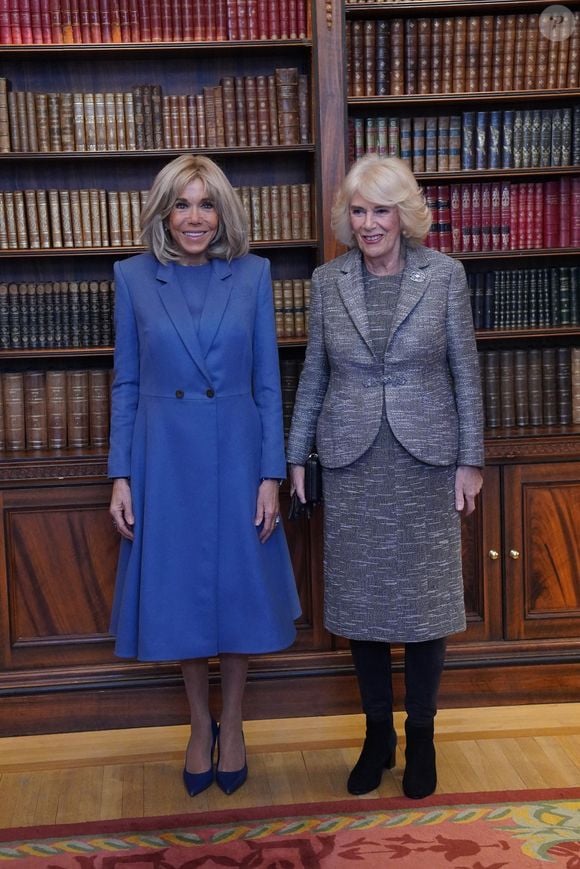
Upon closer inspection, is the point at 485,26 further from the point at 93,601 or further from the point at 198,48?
the point at 93,601

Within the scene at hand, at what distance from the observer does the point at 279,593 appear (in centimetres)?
316

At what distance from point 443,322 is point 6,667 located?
6.04 feet

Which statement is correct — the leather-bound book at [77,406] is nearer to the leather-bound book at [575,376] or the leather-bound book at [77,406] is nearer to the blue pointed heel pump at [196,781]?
the blue pointed heel pump at [196,781]

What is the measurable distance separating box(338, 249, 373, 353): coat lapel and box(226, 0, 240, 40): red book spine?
3.63 feet

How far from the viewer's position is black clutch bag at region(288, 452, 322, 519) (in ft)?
10.2

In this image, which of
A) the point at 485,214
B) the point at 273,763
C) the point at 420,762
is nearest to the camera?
the point at 420,762

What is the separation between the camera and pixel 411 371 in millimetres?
2973

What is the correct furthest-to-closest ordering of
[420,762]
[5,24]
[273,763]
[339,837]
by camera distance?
[5,24], [273,763], [420,762], [339,837]

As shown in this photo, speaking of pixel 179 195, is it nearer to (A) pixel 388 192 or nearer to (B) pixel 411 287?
(A) pixel 388 192

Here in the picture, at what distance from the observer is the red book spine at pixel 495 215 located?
388 centimetres

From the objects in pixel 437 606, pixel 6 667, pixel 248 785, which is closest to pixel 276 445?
pixel 437 606

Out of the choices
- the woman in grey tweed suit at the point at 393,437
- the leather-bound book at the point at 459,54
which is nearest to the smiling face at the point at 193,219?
the woman in grey tweed suit at the point at 393,437

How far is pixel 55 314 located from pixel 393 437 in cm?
141

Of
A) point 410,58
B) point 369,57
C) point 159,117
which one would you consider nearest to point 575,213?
point 410,58
